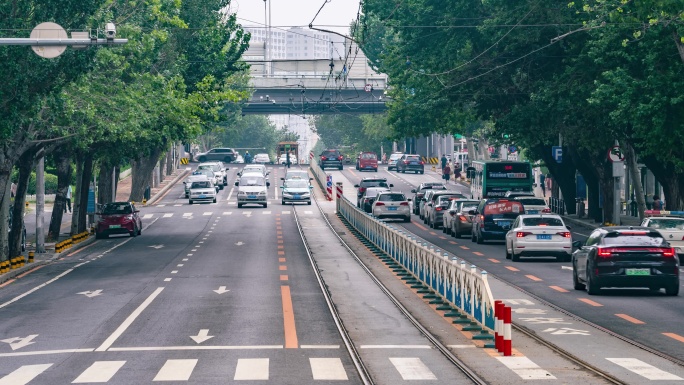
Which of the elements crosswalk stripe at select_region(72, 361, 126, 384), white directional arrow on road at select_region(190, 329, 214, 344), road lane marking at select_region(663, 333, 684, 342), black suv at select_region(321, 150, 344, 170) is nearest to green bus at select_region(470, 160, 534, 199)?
road lane marking at select_region(663, 333, 684, 342)

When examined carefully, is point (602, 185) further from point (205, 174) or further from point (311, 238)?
point (205, 174)

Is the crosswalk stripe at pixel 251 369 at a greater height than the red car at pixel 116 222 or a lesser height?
lesser

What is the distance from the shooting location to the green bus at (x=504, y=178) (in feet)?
199

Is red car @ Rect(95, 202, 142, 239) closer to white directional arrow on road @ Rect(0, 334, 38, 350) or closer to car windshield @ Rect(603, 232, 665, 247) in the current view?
car windshield @ Rect(603, 232, 665, 247)

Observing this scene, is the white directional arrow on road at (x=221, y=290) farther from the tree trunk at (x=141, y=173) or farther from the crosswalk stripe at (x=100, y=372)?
the tree trunk at (x=141, y=173)

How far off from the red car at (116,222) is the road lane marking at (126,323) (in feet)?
77.8

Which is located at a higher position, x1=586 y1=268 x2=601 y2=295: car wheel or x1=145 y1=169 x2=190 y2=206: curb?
x1=145 y1=169 x2=190 y2=206: curb

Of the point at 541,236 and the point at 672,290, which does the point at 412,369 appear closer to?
the point at 672,290

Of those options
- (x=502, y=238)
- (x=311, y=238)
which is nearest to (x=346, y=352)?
(x=502, y=238)

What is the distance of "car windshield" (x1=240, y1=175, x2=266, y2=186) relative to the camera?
75.6 meters

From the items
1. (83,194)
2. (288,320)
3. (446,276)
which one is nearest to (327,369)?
(288,320)

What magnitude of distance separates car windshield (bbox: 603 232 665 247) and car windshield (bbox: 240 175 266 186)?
50.4 meters

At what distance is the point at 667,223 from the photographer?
36.5 meters

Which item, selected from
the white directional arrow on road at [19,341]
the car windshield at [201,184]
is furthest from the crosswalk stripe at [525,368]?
the car windshield at [201,184]
